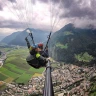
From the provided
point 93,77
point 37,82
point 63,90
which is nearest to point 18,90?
point 37,82

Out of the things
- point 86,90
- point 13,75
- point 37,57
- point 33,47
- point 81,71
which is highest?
point 81,71

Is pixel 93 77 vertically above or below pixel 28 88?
above

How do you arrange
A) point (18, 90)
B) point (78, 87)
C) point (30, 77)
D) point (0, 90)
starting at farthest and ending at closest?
point (30, 77) → point (78, 87) → point (18, 90) → point (0, 90)

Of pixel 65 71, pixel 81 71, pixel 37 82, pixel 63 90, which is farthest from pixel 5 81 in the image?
pixel 81 71

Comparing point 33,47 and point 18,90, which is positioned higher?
point 18,90

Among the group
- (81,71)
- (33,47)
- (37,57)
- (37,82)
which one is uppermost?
(81,71)

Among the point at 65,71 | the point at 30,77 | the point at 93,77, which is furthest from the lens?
the point at 65,71

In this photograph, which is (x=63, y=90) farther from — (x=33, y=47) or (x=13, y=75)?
(x=33, y=47)

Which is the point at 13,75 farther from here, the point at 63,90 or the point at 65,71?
the point at 65,71

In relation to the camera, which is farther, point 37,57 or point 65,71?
point 65,71
